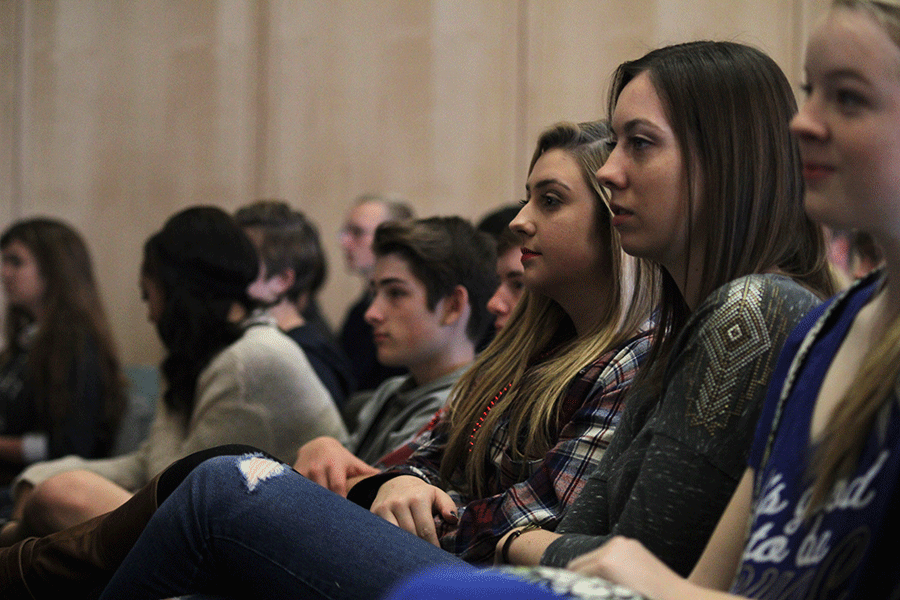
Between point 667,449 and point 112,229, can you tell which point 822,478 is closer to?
point 667,449

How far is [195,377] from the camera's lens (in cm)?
254

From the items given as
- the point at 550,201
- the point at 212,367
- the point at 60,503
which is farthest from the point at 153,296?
the point at 550,201

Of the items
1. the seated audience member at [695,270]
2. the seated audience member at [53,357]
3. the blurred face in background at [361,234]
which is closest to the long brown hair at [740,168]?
the seated audience member at [695,270]

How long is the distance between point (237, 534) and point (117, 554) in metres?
0.37

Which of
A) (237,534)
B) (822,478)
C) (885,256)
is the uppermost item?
(885,256)

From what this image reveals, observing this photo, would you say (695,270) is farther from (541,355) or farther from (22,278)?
(22,278)

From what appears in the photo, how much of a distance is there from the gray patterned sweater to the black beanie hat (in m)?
1.67

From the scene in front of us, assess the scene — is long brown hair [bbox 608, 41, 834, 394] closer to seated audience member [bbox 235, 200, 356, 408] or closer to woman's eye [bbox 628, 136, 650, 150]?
woman's eye [bbox 628, 136, 650, 150]

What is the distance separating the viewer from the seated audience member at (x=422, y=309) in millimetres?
2344

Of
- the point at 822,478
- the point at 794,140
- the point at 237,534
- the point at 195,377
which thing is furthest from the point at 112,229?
the point at 822,478

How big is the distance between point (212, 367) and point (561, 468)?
49.5 inches

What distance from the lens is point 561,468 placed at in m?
1.47

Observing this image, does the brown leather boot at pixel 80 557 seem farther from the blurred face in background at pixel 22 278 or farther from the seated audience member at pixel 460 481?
the blurred face in background at pixel 22 278

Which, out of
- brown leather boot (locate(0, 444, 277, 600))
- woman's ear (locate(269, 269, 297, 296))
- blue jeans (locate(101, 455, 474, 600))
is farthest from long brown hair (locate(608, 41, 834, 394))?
woman's ear (locate(269, 269, 297, 296))
